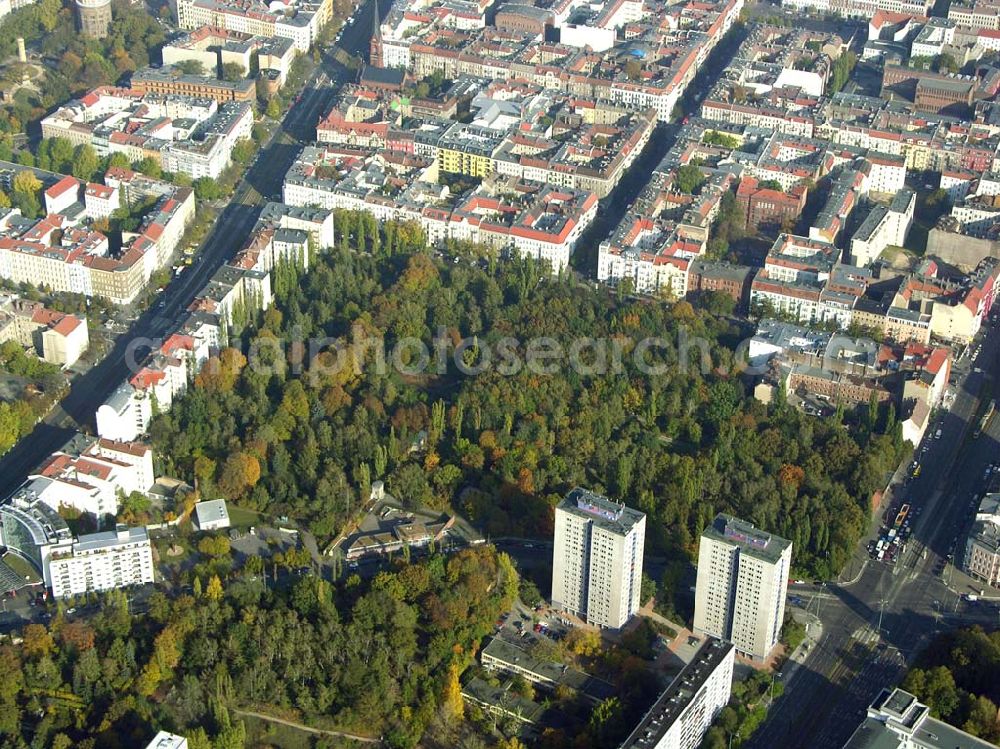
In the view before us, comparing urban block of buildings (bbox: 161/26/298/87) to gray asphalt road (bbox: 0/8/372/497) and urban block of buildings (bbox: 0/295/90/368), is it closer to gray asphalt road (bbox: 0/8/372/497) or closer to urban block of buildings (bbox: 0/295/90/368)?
gray asphalt road (bbox: 0/8/372/497)

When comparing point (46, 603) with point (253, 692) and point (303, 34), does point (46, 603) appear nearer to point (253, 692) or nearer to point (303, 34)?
point (253, 692)

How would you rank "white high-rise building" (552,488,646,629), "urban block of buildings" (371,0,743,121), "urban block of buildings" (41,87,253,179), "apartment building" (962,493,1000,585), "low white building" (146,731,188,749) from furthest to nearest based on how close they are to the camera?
"urban block of buildings" (371,0,743,121) < "urban block of buildings" (41,87,253,179) < "apartment building" (962,493,1000,585) < "white high-rise building" (552,488,646,629) < "low white building" (146,731,188,749)

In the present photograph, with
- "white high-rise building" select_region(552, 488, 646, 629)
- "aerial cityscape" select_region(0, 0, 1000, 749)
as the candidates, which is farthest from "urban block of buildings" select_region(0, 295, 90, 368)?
"white high-rise building" select_region(552, 488, 646, 629)

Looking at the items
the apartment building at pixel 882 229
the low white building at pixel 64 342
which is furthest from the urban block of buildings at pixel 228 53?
the apartment building at pixel 882 229

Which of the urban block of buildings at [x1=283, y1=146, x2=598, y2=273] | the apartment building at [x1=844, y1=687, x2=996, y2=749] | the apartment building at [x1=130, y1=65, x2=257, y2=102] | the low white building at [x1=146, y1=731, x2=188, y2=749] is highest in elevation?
the apartment building at [x1=130, y1=65, x2=257, y2=102]

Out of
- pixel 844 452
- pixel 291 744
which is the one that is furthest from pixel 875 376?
pixel 291 744

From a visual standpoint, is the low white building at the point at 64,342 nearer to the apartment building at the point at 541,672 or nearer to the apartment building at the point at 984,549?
the apartment building at the point at 541,672

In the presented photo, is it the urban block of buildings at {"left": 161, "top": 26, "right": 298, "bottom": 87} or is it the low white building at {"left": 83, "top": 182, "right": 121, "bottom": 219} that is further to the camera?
the urban block of buildings at {"left": 161, "top": 26, "right": 298, "bottom": 87}

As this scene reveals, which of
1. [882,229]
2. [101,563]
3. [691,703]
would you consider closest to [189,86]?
[882,229]
